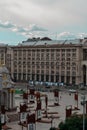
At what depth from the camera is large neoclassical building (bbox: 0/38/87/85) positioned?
116625mm

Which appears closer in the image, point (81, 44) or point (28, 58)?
point (81, 44)

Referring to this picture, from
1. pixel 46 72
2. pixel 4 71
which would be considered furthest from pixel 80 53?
pixel 4 71

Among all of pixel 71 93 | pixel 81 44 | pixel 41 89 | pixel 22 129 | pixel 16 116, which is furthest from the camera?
pixel 81 44

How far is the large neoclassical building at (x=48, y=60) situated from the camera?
117m

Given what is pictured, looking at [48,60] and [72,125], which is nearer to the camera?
[72,125]

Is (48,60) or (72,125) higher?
(48,60)

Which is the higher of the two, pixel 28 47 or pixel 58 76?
pixel 28 47

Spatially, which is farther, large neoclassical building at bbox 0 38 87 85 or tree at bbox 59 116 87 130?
large neoclassical building at bbox 0 38 87 85

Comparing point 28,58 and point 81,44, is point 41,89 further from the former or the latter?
point 28,58

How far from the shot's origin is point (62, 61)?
397ft

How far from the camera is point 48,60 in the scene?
125m

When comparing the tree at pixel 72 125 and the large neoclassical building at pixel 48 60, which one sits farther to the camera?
the large neoclassical building at pixel 48 60

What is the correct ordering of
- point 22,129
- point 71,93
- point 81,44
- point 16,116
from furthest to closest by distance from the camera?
1. point 81,44
2. point 71,93
3. point 16,116
4. point 22,129

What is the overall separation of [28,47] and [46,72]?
1006cm
